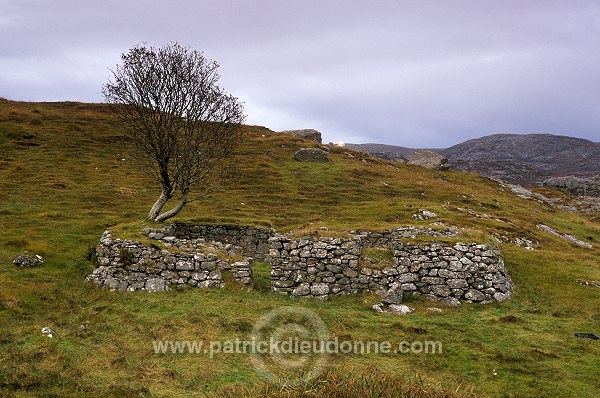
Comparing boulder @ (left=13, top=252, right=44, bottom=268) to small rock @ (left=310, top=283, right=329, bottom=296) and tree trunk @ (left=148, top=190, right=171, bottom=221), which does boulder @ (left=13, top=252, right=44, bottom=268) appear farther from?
small rock @ (left=310, top=283, right=329, bottom=296)

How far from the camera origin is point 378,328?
13586 millimetres

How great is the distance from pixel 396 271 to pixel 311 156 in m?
40.4

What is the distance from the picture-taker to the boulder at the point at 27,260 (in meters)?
18.4

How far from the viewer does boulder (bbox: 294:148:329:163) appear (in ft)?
186

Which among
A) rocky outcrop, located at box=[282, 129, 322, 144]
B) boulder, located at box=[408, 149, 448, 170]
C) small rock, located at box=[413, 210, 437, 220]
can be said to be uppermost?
rocky outcrop, located at box=[282, 129, 322, 144]

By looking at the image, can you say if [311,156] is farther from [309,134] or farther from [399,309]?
[399,309]

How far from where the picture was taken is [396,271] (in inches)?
691

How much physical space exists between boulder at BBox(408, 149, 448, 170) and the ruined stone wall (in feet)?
181

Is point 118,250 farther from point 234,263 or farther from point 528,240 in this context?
point 528,240

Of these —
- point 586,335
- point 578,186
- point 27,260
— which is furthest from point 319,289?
point 578,186

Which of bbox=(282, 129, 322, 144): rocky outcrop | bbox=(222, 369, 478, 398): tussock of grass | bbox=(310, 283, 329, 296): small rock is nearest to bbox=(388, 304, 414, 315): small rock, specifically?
bbox=(310, 283, 329, 296): small rock

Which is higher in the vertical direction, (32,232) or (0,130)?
(0,130)

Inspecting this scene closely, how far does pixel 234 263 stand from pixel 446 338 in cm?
902

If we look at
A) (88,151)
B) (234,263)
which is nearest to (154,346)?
(234,263)
